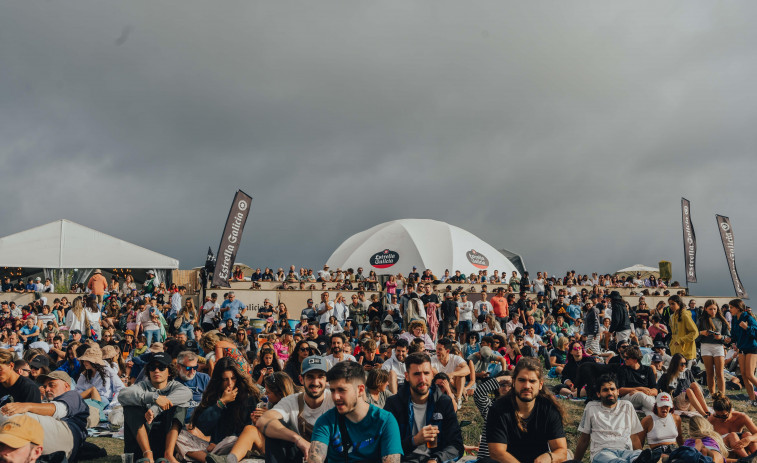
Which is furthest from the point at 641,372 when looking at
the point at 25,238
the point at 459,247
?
the point at 459,247

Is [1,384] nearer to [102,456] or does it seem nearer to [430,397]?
[102,456]

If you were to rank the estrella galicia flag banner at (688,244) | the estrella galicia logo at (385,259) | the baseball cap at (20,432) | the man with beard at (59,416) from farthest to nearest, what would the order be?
1. the estrella galicia logo at (385,259)
2. the estrella galicia flag banner at (688,244)
3. the man with beard at (59,416)
4. the baseball cap at (20,432)

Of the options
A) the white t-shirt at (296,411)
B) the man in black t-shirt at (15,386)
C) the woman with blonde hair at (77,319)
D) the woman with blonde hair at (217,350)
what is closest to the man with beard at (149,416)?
the man in black t-shirt at (15,386)

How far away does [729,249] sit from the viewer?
29984mm

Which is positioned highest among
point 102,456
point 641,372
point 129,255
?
point 129,255

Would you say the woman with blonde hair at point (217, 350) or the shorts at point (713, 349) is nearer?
the woman with blonde hair at point (217, 350)

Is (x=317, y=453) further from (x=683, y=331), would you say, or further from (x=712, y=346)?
(x=712, y=346)

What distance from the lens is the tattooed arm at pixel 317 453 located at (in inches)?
172

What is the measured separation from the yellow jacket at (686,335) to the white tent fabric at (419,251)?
26.5 m

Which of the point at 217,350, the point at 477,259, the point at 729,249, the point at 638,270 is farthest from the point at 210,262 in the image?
the point at 638,270

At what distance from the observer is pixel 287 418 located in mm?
5547

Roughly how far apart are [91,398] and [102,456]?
2345 millimetres

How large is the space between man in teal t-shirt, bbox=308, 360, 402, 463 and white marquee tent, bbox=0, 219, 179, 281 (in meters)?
25.3

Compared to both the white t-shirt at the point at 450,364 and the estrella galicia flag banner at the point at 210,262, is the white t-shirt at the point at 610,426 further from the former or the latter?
the estrella galicia flag banner at the point at 210,262
